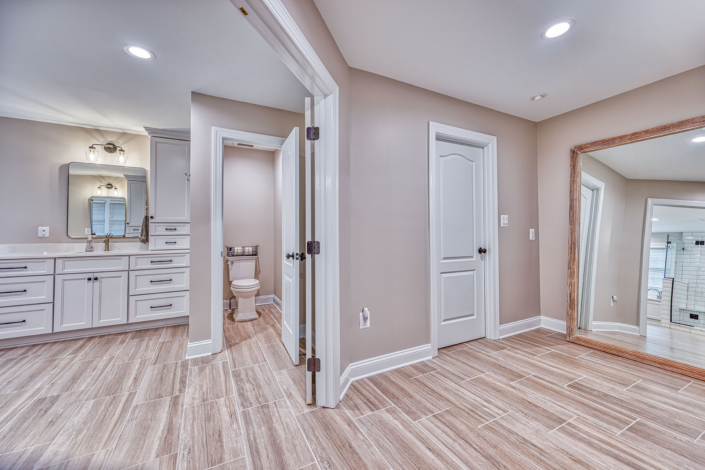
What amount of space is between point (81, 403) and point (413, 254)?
247 cm

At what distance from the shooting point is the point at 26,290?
2.77 meters

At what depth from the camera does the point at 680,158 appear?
7.54 feet

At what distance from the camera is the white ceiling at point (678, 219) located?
2.18 m

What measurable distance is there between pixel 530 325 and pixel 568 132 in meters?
2.10

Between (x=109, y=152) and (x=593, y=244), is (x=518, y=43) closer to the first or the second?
(x=593, y=244)

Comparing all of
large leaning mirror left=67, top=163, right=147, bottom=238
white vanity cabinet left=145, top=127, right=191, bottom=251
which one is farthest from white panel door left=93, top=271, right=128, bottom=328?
large leaning mirror left=67, top=163, right=147, bottom=238

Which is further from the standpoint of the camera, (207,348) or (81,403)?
(207,348)

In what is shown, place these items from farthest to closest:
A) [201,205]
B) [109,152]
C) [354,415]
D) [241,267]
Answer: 1. [241,267]
2. [109,152]
3. [201,205]
4. [354,415]

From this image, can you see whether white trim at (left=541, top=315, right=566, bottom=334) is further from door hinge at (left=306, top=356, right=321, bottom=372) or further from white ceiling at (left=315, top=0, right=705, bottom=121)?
door hinge at (left=306, top=356, right=321, bottom=372)

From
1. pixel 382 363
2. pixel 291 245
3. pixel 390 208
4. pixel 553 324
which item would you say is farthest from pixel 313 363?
pixel 553 324

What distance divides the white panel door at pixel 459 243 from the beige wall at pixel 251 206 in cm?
253

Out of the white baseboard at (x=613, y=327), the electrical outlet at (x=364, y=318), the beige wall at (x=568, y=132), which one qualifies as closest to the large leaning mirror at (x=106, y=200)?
the electrical outlet at (x=364, y=318)

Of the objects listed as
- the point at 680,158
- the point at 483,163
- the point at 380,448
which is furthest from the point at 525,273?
the point at 380,448

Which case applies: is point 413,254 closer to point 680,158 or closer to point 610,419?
point 610,419
